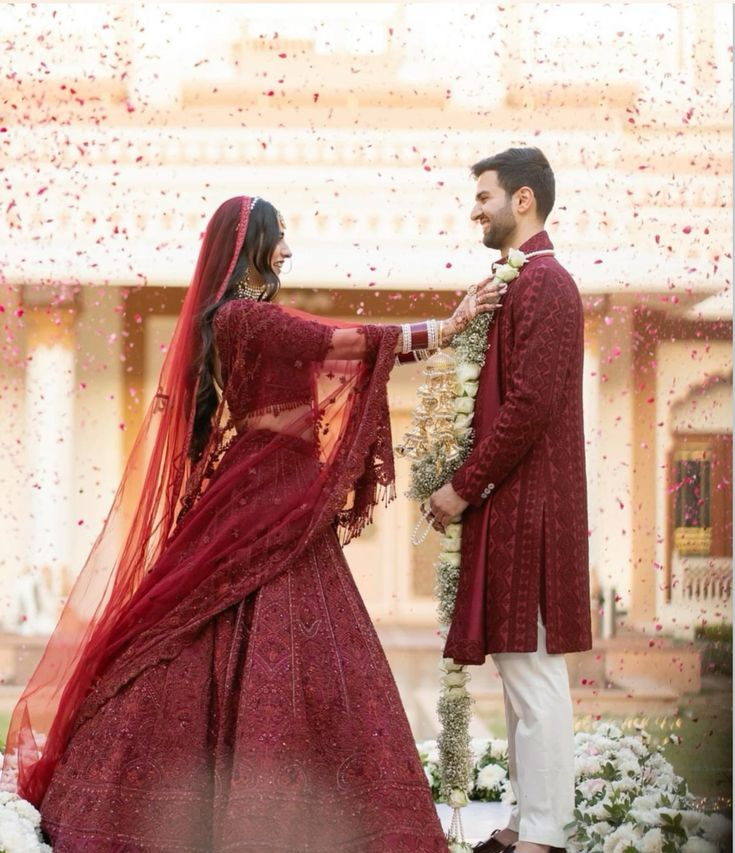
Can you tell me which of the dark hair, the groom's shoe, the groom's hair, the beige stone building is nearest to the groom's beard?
the groom's hair

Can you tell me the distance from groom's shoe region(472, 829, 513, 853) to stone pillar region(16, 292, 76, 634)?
5.34 feet

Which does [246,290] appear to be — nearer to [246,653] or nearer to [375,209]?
[246,653]

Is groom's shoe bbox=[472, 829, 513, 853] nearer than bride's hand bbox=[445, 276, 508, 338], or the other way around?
bride's hand bbox=[445, 276, 508, 338]

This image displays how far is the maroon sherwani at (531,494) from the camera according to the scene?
2.89 metres

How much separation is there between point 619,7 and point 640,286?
0.85m

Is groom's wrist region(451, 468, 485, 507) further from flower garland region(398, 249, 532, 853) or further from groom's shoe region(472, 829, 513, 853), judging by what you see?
groom's shoe region(472, 829, 513, 853)

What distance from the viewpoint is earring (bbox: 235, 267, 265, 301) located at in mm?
3092

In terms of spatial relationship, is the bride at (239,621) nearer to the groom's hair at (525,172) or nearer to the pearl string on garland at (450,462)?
the pearl string on garland at (450,462)

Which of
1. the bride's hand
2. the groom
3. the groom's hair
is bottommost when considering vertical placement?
the groom

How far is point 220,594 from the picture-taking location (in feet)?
9.67

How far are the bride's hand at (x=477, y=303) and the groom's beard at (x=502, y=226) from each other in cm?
11

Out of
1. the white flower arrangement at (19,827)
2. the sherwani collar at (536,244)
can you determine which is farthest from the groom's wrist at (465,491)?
the white flower arrangement at (19,827)

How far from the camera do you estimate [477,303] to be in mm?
3033

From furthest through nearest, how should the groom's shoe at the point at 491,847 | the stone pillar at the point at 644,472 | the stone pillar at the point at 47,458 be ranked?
1. the stone pillar at the point at 47,458
2. the stone pillar at the point at 644,472
3. the groom's shoe at the point at 491,847
